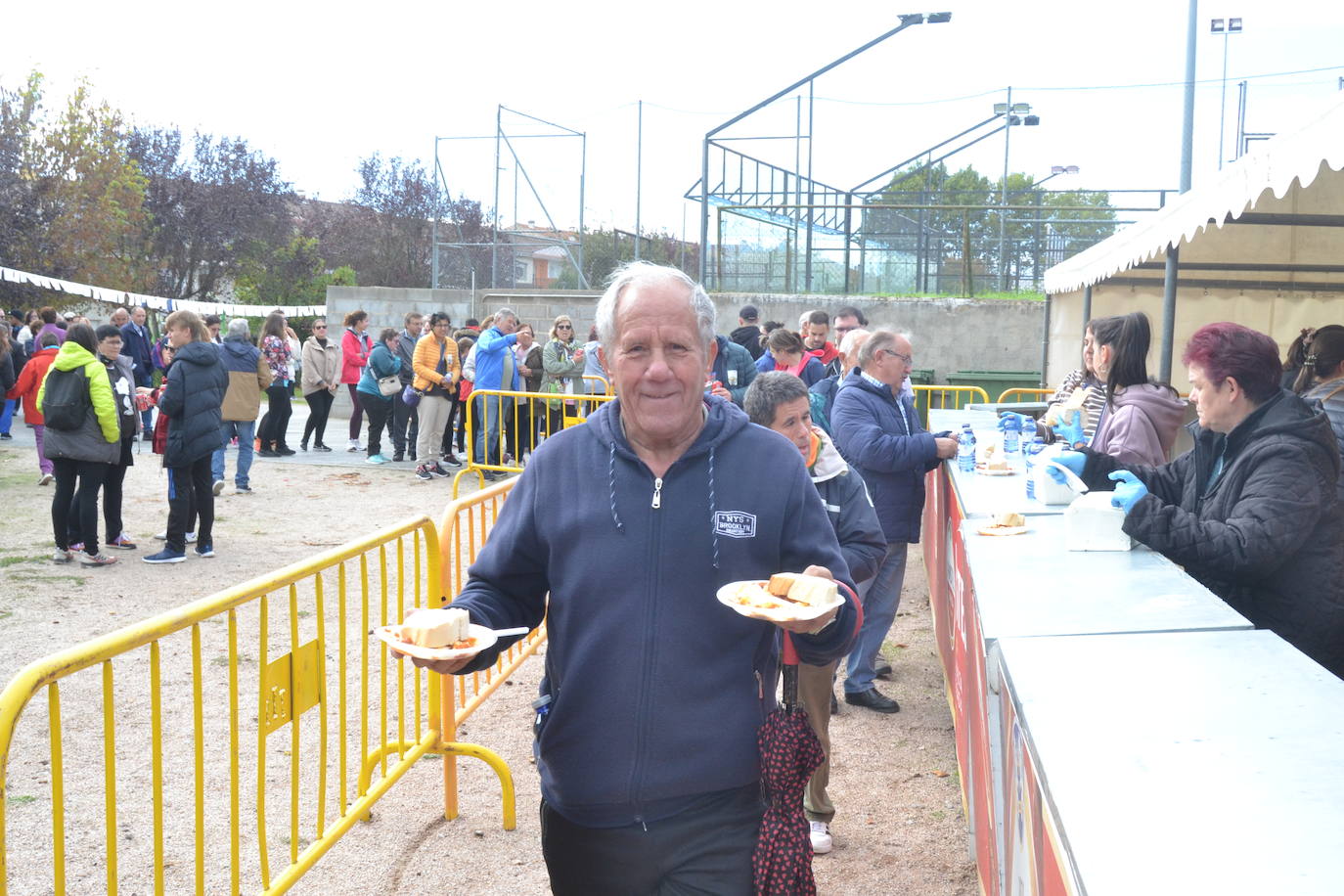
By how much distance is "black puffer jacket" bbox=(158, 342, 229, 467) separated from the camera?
855cm

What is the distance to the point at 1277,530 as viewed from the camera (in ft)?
10.5

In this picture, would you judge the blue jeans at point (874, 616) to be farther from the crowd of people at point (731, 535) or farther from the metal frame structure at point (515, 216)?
the metal frame structure at point (515, 216)

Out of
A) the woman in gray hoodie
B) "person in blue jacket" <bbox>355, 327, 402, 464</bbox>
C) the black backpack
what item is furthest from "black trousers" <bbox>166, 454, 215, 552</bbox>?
the woman in gray hoodie

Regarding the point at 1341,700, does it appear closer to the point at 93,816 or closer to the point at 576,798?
the point at 576,798

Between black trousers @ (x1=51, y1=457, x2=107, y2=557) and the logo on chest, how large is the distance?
24.6ft

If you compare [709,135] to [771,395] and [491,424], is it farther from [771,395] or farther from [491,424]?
[771,395]

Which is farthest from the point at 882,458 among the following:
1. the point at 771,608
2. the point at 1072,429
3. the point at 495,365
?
the point at 495,365

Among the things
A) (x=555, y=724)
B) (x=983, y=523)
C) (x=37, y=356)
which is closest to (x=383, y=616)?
(x=555, y=724)

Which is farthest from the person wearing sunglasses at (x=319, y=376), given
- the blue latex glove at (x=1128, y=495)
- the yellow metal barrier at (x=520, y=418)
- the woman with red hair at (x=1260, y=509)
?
the woman with red hair at (x=1260, y=509)

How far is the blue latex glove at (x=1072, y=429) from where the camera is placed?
23.2 feet

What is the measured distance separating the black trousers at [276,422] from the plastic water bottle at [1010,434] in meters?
10.7

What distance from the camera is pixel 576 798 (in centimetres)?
239

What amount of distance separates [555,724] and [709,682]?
0.36 m

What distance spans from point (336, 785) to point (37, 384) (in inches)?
386
